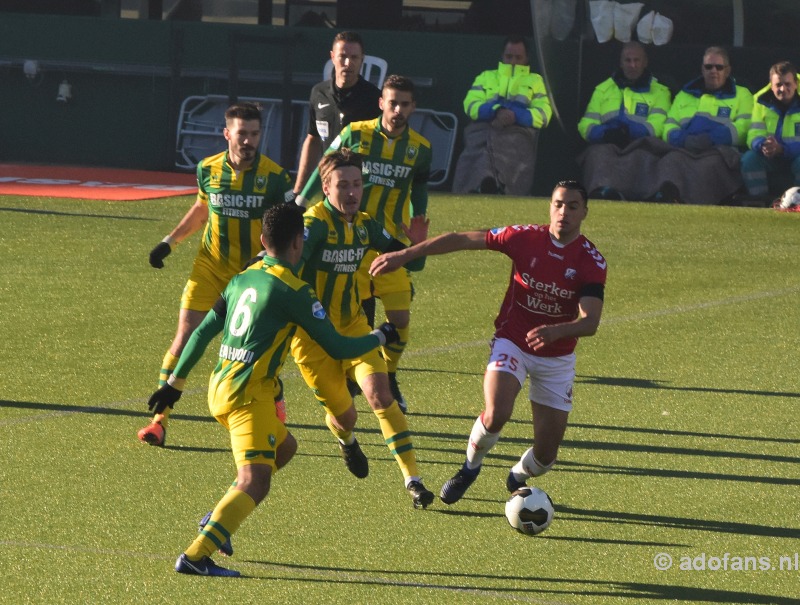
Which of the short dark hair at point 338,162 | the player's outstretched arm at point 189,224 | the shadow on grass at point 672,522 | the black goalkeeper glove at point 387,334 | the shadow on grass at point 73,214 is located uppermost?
the short dark hair at point 338,162

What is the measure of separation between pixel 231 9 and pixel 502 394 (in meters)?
15.5

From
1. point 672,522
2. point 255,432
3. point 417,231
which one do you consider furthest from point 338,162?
point 672,522

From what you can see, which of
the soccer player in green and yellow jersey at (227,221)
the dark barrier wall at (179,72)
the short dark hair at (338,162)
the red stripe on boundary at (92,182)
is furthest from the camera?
the dark barrier wall at (179,72)

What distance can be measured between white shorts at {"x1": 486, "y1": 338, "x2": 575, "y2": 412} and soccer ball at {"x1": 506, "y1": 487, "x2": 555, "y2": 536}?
630 mm

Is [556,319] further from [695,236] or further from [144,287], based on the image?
[695,236]

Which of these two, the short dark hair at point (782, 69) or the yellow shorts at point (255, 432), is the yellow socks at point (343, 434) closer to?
the yellow shorts at point (255, 432)

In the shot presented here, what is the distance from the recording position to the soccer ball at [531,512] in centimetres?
668

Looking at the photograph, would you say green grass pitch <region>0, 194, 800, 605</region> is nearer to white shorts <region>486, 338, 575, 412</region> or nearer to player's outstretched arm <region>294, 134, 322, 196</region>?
white shorts <region>486, 338, 575, 412</region>

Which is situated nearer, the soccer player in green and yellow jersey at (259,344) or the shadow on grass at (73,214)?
the soccer player in green and yellow jersey at (259,344)

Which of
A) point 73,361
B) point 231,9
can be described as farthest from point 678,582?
point 231,9

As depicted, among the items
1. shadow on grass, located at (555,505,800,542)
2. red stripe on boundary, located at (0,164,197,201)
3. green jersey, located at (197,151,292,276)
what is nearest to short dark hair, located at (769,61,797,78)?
red stripe on boundary, located at (0,164,197,201)

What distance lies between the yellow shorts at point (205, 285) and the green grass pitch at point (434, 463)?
69 cm

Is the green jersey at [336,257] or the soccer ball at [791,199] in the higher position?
the green jersey at [336,257]

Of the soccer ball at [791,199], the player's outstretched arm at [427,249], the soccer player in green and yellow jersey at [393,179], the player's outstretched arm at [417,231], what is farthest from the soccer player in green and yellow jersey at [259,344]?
the soccer ball at [791,199]
